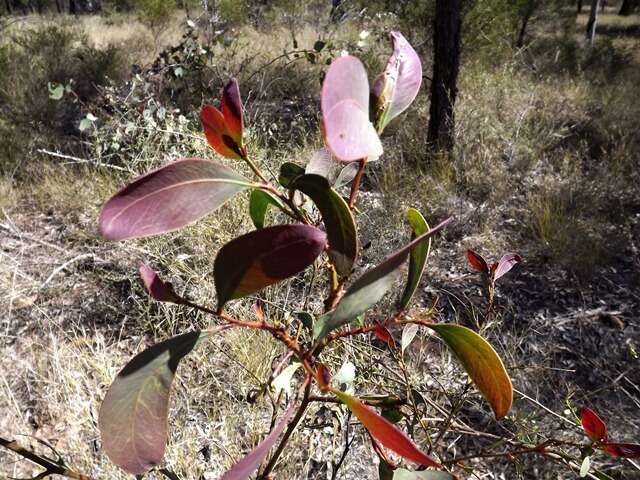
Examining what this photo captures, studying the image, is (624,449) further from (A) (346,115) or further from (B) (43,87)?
(B) (43,87)

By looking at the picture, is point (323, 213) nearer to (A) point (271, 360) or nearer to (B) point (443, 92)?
(A) point (271, 360)

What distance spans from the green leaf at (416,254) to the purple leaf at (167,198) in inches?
6.6

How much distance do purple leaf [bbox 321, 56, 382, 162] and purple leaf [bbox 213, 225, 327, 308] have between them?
6 centimetres

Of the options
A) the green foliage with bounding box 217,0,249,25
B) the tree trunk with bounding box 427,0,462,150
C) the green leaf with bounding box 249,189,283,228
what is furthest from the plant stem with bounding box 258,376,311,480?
the green foliage with bounding box 217,0,249,25

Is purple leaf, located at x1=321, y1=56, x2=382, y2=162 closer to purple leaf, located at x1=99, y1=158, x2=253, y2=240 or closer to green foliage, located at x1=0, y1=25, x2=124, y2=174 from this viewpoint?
purple leaf, located at x1=99, y1=158, x2=253, y2=240

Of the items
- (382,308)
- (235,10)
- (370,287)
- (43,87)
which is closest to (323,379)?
(370,287)

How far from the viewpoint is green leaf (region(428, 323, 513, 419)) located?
16.8 inches

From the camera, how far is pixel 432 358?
5.57 feet

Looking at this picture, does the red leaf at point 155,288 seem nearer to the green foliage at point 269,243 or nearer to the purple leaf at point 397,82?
the green foliage at point 269,243

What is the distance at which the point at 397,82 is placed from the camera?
461mm

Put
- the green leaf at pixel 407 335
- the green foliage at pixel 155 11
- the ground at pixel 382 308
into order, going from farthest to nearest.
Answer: the green foliage at pixel 155 11 → the ground at pixel 382 308 → the green leaf at pixel 407 335

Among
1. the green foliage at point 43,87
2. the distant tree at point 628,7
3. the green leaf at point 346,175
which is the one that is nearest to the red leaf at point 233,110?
the green leaf at point 346,175

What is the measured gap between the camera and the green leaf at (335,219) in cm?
40

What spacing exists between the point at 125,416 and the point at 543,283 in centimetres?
201
